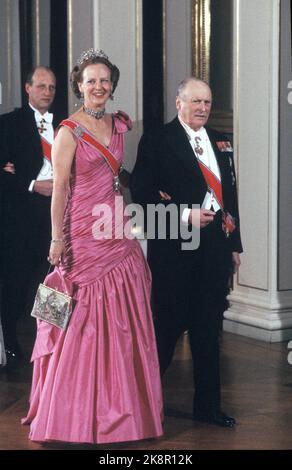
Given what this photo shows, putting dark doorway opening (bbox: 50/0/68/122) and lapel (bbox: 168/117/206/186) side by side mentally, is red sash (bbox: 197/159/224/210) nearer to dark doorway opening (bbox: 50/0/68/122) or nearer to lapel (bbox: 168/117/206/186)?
lapel (bbox: 168/117/206/186)

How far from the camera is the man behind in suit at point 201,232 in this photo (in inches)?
177

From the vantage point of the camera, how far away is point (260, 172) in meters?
6.20

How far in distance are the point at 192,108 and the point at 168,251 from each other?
58cm

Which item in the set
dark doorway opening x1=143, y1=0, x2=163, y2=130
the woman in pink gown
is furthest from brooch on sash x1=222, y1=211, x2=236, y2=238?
dark doorway opening x1=143, y1=0, x2=163, y2=130

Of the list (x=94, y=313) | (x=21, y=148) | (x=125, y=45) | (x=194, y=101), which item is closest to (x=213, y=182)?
(x=194, y=101)

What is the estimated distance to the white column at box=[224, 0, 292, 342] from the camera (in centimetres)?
609

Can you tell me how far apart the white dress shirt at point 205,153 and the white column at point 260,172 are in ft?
5.18

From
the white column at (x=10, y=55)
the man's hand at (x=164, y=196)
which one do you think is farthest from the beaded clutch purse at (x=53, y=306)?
the white column at (x=10, y=55)

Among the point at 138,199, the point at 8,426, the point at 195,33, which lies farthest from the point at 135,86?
the point at 8,426

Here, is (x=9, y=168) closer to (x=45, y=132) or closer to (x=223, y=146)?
(x=45, y=132)

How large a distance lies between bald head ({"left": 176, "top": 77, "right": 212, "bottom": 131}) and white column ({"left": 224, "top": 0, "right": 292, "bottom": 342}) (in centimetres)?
167

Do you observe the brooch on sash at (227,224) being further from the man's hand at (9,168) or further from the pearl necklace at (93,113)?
the man's hand at (9,168)

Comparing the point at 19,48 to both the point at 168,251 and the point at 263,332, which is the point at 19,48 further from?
the point at 168,251

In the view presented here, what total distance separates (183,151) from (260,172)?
5.75ft
